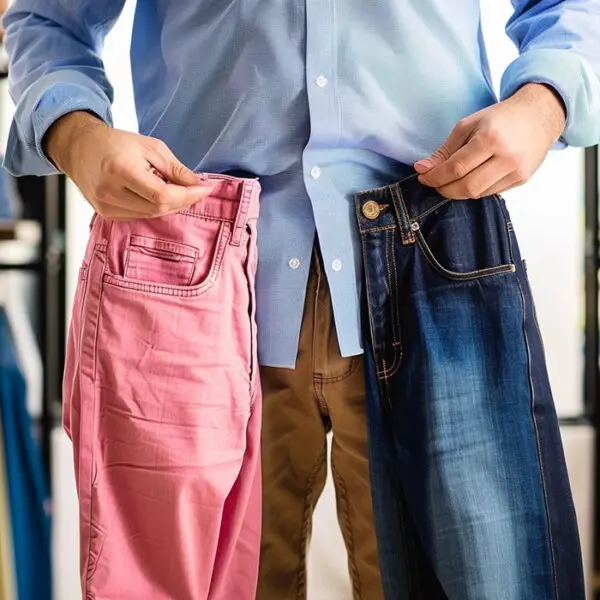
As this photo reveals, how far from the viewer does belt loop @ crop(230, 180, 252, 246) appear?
0.86 metres

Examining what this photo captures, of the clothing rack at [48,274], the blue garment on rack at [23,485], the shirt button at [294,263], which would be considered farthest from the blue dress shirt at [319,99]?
the clothing rack at [48,274]

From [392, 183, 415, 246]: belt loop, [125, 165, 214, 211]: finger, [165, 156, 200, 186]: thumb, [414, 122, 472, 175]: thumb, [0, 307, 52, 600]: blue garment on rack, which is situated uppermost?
[414, 122, 472, 175]: thumb

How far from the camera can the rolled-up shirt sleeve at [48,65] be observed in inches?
35.2

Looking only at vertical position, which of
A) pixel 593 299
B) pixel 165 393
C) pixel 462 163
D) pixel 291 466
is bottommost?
pixel 291 466

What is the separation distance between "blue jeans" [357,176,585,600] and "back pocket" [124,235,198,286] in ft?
0.62

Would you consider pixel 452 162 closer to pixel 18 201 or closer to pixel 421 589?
pixel 421 589

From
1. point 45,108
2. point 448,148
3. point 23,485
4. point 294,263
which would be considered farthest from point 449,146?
point 23,485

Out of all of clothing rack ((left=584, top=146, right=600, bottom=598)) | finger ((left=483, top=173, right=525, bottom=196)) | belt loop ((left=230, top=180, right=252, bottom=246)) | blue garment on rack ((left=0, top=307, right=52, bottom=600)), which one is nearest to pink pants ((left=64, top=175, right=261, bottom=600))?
belt loop ((left=230, top=180, right=252, bottom=246))

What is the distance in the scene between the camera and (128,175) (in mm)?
794

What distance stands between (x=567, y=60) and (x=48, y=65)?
576 mm

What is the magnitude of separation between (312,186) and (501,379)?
28cm

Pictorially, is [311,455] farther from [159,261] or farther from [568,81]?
[568,81]

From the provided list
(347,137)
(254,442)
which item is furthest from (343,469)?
(347,137)

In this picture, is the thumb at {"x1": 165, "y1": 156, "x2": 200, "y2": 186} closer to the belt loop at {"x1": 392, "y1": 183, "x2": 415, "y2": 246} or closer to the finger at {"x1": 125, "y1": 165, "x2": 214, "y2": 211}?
the finger at {"x1": 125, "y1": 165, "x2": 214, "y2": 211}
